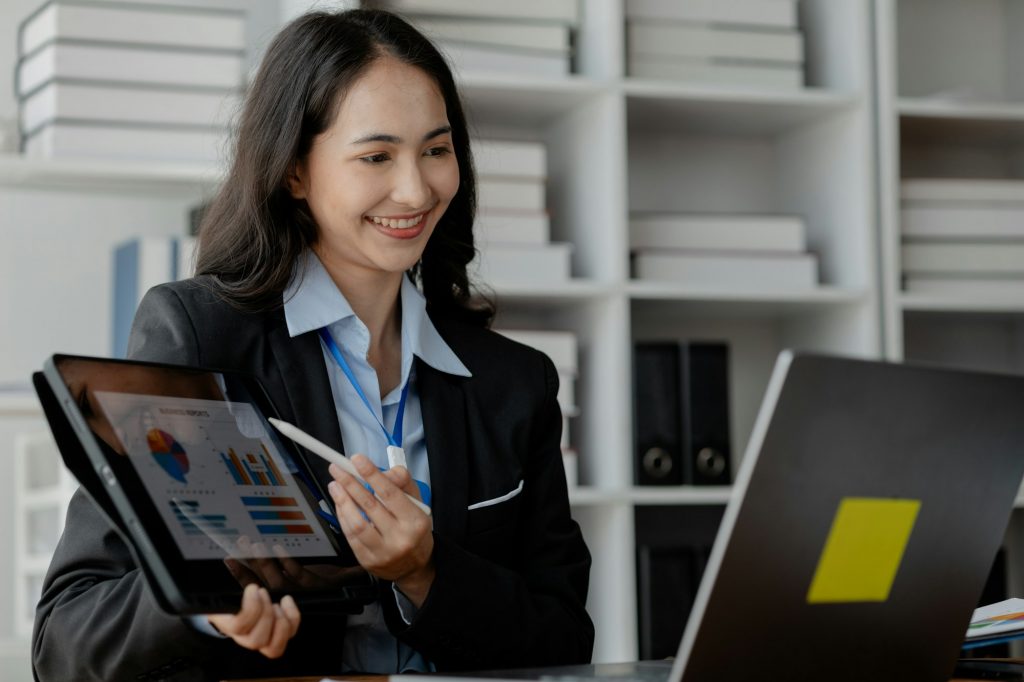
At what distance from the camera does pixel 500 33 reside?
252cm

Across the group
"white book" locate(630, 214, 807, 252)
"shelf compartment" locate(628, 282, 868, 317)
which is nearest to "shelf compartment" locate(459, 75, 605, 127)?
"white book" locate(630, 214, 807, 252)

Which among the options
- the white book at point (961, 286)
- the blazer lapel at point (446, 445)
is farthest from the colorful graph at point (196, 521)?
the white book at point (961, 286)

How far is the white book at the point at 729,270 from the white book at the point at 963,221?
0.24 meters

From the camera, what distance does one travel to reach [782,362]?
0.77 meters

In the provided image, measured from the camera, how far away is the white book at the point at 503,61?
247 centimetres

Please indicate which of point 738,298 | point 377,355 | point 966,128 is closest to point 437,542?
point 377,355

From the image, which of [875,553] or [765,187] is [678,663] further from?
[765,187]

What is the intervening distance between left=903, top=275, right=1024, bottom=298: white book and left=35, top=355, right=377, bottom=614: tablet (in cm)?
191

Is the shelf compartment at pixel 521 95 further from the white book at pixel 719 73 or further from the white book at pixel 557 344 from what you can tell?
the white book at pixel 557 344

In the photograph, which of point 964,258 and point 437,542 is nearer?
point 437,542

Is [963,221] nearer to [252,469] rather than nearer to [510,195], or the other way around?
[510,195]

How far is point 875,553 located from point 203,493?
491 millimetres

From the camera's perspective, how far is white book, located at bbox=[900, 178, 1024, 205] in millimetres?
2705

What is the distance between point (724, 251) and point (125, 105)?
1.21 m
